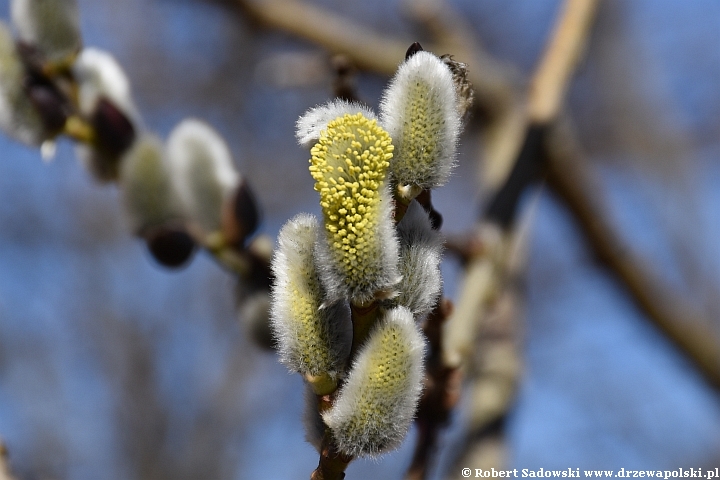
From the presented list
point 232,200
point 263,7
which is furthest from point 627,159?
point 232,200

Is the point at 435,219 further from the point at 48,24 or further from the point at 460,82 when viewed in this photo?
the point at 48,24

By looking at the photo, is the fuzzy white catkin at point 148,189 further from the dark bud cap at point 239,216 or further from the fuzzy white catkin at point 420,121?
the fuzzy white catkin at point 420,121

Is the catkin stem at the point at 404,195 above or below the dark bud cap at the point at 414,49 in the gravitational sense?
below

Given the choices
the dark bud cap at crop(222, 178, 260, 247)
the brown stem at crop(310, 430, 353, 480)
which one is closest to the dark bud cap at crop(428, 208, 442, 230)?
the brown stem at crop(310, 430, 353, 480)

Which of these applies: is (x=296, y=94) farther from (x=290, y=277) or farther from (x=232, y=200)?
(x=290, y=277)

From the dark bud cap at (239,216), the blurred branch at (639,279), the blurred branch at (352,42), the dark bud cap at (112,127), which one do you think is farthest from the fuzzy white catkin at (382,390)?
the blurred branch at (352,42)

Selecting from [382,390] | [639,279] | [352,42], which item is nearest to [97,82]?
[382,390]
